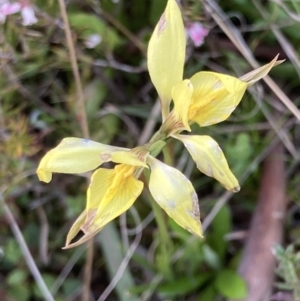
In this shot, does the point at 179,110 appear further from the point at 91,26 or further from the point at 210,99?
the point at 91,26

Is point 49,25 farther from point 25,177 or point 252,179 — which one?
point 252,179

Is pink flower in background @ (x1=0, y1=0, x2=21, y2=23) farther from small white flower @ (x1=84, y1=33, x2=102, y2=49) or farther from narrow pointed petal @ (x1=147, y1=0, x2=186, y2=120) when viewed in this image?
narrow pointed petal @ (x1=147, y1=0, x2=186, y2=120)

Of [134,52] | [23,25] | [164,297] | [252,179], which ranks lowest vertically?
[164,297]

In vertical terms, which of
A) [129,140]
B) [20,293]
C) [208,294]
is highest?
[129,140]

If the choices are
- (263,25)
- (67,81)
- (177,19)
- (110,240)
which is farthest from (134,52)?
(177,19)

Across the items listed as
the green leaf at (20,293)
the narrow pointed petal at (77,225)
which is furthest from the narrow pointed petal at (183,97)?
the green leaf at (20,293)

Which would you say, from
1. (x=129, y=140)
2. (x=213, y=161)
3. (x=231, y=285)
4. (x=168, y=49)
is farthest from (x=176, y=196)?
(x=129, y=140)
